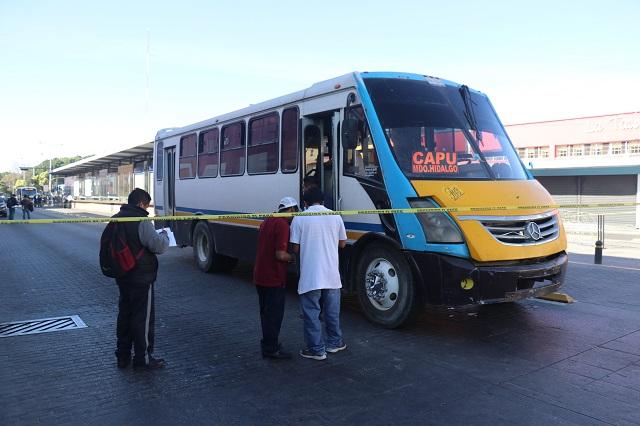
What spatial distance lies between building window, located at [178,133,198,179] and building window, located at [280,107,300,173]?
12.0 ft

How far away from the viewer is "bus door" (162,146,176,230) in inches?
481

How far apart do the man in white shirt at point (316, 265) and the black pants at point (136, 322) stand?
1443mm

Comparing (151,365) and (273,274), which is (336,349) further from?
(151,365)

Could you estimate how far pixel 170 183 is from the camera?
40.8 feet

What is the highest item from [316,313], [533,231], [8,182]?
[8,182]

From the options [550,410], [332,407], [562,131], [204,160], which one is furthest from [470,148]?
[562,131]

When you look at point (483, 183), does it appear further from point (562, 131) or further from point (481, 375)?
point (562, 131)

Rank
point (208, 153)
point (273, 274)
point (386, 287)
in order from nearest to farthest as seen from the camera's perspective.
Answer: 1. point (273, 274)
2. point (386, 287)
3. point (208, 153)

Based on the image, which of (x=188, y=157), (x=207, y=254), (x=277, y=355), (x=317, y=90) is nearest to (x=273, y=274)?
(x=277, y=355)

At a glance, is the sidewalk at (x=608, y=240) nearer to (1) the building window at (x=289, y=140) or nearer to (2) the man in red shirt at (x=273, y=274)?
(1) the building window at (x=289, y=140)

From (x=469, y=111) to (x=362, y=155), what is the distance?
5.20ft

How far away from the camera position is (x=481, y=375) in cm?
460

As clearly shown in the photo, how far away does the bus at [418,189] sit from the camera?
17.9 feet

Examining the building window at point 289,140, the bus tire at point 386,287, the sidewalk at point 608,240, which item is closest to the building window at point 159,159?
the building window at point 289,140
